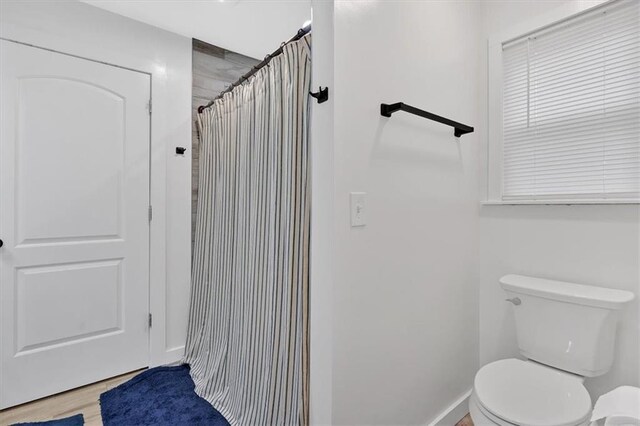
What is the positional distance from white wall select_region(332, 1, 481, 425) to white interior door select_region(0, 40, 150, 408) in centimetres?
168

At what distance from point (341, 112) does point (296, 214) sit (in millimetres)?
462

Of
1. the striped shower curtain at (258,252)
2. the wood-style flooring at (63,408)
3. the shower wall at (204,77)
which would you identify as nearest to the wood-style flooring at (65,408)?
the wood-style flooring at (63,408)

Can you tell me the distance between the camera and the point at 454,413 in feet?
5.47

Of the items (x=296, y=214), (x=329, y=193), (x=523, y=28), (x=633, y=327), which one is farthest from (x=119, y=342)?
(x=523, y=28)

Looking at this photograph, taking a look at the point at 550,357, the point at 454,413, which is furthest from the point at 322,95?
the point at 454,413

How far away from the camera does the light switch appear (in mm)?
1179

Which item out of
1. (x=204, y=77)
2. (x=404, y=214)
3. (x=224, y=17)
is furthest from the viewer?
(x=204, y=77)

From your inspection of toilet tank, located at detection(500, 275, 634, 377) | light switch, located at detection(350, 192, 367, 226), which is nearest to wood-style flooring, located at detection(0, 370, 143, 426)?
light switch, located at detection(350, 192, 367, 226)

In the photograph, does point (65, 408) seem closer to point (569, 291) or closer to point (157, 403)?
point (157, 403)

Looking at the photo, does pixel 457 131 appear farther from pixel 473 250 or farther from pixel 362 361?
pixel 362 361

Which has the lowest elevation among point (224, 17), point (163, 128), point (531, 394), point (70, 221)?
point (531, 394)

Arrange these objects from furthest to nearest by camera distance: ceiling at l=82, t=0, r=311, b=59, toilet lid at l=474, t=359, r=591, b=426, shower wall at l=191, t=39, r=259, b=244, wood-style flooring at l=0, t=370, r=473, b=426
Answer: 1. shower wall at l=191, t=39, r=259, b=244
2. ceiling at l=82, t=0, r=311, b=59
3. wood-style flooring at l=0, t=370, r=473, b=426
4. toilet lid at l=474, t=359, r=591, b=426

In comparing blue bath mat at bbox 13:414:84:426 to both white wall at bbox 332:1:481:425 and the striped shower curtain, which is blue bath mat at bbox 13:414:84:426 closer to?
the striped shower curtain

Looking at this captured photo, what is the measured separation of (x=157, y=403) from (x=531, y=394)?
74.0 inches
